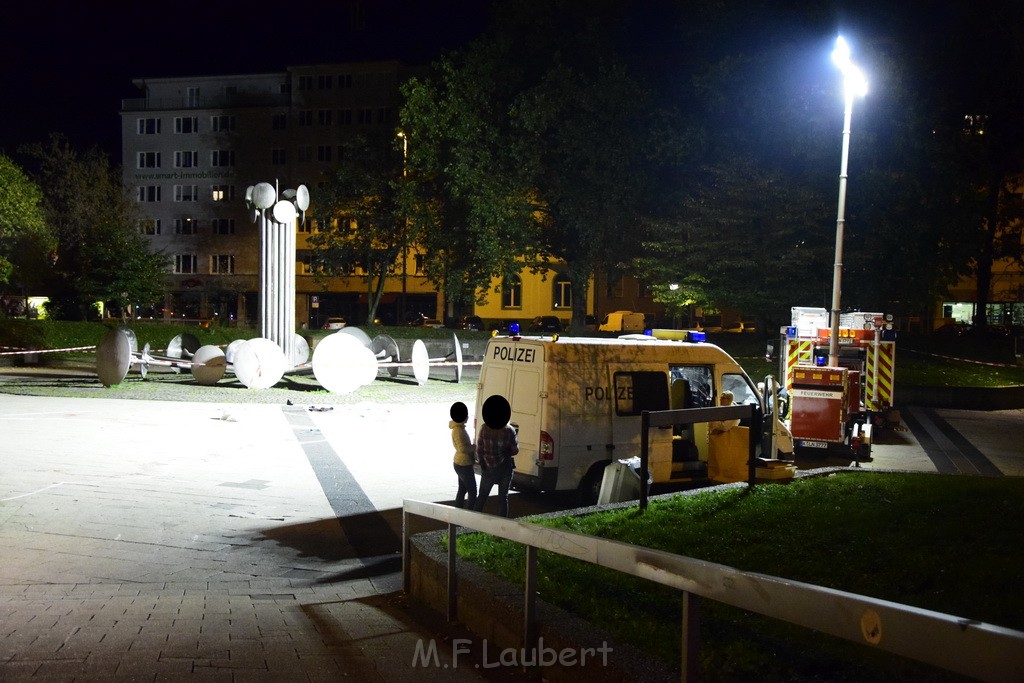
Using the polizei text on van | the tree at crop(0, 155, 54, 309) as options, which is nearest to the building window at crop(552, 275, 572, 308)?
the tree at crop(0, 155, 54, 309)

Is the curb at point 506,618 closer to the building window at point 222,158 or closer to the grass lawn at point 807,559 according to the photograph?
the grass lawn at point 807,559

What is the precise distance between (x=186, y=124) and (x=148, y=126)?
11.6ft

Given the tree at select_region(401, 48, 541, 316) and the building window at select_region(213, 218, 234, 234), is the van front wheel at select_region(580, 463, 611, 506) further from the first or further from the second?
the building window at select_region(213, 218, 234, 234)

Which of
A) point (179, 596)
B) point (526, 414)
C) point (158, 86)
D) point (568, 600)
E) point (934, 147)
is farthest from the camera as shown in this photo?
point (158, 86)

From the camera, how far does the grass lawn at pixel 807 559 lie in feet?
14.0

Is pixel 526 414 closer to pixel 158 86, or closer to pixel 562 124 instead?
pixel 562 124

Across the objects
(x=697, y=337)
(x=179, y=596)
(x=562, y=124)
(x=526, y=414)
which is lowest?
(x=179, y=596)

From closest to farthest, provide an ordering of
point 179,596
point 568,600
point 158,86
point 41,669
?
1. point 41,669
2. point 568,600
3. point 179,596
4. point 158,86

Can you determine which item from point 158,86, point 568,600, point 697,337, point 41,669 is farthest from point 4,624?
point 158,86

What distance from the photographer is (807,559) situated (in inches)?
236

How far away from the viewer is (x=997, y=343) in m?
35.4

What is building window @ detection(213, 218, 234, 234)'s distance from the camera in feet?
230

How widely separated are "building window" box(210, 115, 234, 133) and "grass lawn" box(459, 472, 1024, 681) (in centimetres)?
6929

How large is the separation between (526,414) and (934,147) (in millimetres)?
23356
